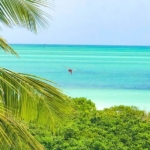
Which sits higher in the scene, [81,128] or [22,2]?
[22,2]

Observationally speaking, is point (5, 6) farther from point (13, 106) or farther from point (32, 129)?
point (32, 129)

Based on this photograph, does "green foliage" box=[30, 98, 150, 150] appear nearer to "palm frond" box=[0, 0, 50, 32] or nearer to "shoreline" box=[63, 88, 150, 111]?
"palm frond" box=[0, 0, 50, 32]

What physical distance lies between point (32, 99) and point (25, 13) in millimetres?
780

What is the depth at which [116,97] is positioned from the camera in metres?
15.1

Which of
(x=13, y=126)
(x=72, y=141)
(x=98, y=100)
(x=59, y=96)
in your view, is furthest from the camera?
(x=98, y=100)

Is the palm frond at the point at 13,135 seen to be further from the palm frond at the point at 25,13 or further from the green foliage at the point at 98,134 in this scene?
the green foliage at the point at 98,134

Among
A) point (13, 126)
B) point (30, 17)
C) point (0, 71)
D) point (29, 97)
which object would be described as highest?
point (30, 17)

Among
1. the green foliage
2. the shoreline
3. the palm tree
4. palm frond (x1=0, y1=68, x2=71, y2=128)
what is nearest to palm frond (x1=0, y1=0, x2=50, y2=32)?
the palm tree

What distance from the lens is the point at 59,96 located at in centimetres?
306

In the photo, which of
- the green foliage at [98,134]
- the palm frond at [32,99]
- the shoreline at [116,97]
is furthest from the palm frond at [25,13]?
the shoreline at [116,97]

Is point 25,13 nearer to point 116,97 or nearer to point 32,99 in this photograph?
point 32,99

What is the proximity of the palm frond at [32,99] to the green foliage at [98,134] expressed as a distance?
6.33 feet

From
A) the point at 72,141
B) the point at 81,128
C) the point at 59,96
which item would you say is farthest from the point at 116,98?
the point at 59,96

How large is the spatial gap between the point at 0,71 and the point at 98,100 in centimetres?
1132
